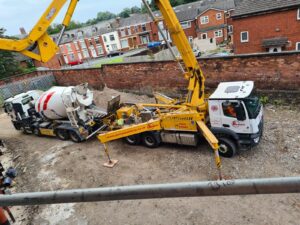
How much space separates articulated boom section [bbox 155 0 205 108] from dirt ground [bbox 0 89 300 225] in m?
1.91

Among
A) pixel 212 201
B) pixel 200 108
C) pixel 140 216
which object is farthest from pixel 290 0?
pixel 140 216

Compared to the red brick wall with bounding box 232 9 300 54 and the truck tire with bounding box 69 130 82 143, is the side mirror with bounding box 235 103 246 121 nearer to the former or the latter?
the truck tire with bounding box 69 130 82 143

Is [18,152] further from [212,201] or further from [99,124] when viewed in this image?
[212,201]

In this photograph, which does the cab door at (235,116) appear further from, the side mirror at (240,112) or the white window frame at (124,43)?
the white window frame at (124,43)

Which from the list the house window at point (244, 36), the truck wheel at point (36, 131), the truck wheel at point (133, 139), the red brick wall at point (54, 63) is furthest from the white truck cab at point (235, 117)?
the red brick wall at point (54, 63)

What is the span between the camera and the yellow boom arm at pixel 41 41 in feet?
18.4

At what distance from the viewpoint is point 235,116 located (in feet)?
23.2

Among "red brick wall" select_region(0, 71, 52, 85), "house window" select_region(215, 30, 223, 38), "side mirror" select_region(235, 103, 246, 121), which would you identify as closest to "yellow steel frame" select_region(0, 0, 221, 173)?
"side mirror" select_region(235, 103, 246, 121)

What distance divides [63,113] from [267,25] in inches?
773

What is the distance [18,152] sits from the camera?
36.1 feet

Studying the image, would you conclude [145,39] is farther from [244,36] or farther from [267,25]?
[267,25]

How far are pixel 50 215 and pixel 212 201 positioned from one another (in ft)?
14.4

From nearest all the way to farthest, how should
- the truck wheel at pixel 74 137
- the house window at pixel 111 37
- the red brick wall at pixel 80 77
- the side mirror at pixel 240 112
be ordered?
1. the side mirror at pixel 240 112
2. the truck wheel at pixel 74 137
3. the red brick wall at pixel 80 77
4. the house window at pixel 111 37

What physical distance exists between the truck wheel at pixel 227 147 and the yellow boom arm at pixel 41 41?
5.61 m
